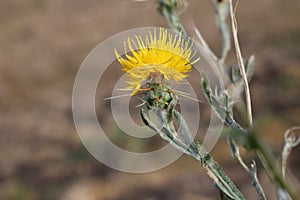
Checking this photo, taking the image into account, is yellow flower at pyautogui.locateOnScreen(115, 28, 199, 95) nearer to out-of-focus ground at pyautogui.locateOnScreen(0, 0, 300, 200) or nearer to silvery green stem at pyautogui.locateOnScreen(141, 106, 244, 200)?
silvery green stem at pyautogui.locateOnScreen(141, 106, 244, 200)

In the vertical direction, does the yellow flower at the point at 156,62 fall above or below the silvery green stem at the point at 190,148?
above

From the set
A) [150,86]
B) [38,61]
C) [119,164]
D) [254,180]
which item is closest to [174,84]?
[150,86]

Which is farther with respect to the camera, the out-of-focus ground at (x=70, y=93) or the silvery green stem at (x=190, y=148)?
the out-of-focus ground at (x=70, y=93)

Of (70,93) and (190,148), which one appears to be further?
(70,93)

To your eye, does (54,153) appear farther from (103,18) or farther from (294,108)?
(103,18)

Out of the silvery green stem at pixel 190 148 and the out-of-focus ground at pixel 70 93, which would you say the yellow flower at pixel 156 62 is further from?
the out-of-focus ground at pixel 70 93

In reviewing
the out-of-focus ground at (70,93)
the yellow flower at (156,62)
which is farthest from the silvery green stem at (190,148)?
the out-of-focus ground at (70,93)

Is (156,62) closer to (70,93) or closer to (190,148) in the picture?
(190,148)

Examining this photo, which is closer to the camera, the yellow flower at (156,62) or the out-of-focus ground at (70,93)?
the yellow flower at (156,62)

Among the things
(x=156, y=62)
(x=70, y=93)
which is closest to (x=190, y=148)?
(x=156, y=62)
